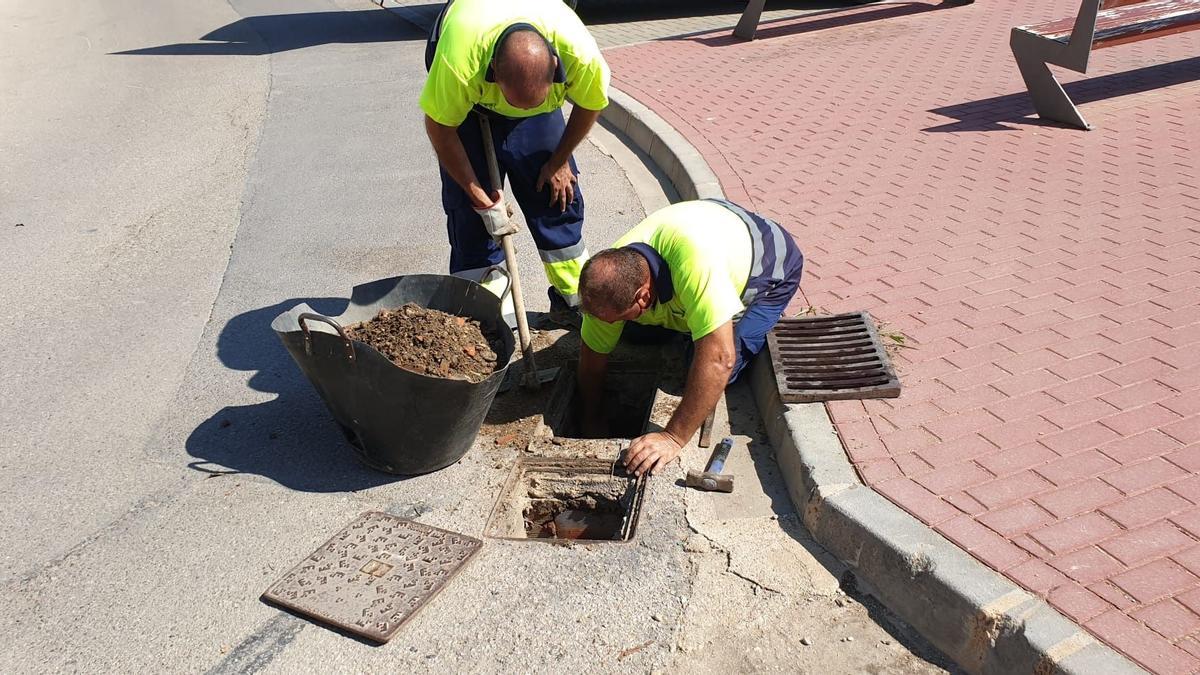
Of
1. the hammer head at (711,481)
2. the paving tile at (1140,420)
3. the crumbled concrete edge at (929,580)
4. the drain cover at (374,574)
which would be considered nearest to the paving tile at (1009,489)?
the crumbled concrete edge at (929,580)

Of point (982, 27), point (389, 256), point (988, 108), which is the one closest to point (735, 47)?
point (982, 27)

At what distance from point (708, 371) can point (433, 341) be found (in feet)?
3.37

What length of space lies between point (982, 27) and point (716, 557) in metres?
8.92

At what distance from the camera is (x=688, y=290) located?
3.58m

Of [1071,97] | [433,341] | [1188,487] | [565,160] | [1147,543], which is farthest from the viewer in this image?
[1071,97]

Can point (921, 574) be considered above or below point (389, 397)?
below

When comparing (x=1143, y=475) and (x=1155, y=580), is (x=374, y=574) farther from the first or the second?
(x=1143, y=475)

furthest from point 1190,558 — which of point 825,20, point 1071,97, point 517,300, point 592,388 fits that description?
point 825,20

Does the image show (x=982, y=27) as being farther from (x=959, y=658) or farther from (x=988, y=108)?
(x=959, y=658)

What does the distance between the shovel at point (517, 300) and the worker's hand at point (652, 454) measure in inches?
31.4

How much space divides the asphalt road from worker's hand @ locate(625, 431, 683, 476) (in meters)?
0.08

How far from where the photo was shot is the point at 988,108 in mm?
7602

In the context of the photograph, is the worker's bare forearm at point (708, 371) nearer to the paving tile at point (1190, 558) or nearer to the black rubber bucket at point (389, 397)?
the black rubber bucket at point (389, 397)

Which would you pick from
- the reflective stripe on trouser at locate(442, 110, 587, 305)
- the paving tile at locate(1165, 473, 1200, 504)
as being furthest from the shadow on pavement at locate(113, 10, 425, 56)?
the paving tile at locate(1165, 473, 1200, 504)
